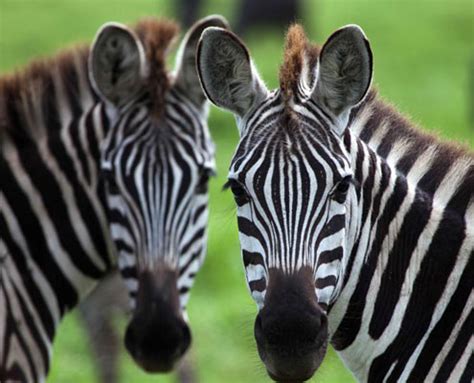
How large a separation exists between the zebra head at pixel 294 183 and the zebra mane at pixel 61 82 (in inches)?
93.5

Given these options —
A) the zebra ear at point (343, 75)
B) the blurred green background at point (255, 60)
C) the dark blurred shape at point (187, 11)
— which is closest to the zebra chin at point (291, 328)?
the zebra ear at point (343, 75)

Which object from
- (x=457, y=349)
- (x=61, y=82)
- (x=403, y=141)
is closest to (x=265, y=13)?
(x=61, y=82)

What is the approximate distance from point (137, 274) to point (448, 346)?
114 inches

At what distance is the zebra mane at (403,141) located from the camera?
622 centimetres

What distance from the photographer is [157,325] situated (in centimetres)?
796

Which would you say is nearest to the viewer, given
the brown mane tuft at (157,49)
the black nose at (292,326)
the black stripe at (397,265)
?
the black nose at (292,326)

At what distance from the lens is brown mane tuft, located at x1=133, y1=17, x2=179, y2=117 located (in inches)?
333

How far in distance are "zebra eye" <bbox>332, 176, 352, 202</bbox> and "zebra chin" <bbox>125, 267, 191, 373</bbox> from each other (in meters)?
2.50

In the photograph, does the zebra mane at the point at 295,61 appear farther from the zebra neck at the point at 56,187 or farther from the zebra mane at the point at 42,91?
the zebra mane at the point at 42,91

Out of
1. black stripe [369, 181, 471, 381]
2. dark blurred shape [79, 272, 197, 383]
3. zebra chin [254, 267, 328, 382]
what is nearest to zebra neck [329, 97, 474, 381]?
black stripe [369, 181, 471, 381]

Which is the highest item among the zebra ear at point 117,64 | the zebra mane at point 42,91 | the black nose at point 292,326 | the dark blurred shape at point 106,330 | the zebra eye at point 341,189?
the zebra eye at point 341,189

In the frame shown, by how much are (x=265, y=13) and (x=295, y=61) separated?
95.3 feet

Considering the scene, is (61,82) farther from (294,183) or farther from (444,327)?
(444,327)

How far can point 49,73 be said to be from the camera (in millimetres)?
8875
